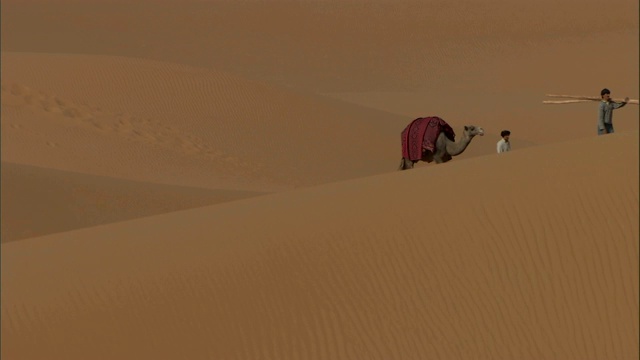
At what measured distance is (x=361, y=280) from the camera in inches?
352

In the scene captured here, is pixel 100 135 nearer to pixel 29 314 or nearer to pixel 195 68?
pixel 195 68

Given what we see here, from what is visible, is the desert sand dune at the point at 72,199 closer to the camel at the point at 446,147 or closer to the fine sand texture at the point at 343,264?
the fine sand texture at the point at 343,264

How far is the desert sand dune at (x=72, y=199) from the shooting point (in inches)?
584

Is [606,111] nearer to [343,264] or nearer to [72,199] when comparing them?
[72,199]

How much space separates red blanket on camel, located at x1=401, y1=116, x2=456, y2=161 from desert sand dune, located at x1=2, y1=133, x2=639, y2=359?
4.75m

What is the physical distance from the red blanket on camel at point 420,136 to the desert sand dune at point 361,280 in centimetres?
475

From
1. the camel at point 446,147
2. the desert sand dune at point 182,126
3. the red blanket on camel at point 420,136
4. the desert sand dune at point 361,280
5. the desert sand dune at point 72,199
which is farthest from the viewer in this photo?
the desert sand dune at point 182,126

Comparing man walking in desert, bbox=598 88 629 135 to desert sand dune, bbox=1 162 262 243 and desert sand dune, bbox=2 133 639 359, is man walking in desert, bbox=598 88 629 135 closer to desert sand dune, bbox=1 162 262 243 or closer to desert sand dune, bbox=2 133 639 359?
desert sand dune, bbox=2 133 639 359

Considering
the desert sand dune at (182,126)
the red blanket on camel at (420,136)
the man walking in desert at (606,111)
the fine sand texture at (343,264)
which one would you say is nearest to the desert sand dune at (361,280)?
the fine sand texture at (343,264)

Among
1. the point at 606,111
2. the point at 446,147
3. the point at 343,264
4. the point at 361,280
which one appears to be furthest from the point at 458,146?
the point at 361,280

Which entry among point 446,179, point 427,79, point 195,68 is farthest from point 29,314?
point 427,79

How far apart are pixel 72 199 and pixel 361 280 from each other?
8061 millimetres

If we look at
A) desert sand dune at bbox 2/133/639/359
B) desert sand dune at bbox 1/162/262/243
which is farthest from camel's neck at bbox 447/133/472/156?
desert sand dune at bbox 2/133/639/359

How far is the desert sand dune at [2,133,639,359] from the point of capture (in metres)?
8.45
